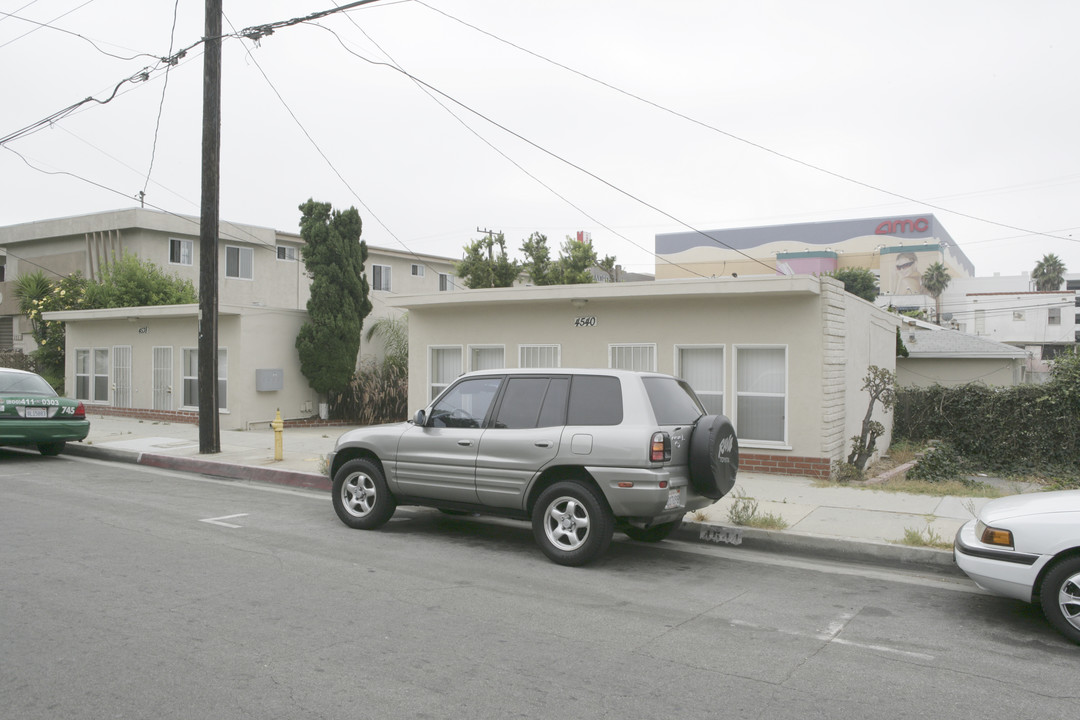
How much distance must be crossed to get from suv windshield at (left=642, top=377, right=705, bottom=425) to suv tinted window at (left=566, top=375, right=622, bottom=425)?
0.31m

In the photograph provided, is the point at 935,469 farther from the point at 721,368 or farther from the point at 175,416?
the point at 175,416

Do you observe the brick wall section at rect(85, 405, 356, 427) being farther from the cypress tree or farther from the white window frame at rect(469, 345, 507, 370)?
the white window frame at rect(469, 345, 507, 370)

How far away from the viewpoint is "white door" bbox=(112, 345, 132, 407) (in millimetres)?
21828

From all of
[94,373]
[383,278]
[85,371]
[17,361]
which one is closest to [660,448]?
[94,373]

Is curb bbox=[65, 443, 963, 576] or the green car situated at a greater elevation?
the green car

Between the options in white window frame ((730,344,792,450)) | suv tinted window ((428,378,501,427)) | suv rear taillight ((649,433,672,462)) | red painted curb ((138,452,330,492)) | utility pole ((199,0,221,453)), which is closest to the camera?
Result: suv rear taillight ((649,433,672,462))

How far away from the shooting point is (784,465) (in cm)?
1220

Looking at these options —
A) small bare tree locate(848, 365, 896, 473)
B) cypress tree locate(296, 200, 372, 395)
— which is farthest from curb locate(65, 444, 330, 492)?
small bare tree locate(848, 365, 896, 473)

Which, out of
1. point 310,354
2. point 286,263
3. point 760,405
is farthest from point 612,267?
point 760,405

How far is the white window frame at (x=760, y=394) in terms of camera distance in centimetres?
1215

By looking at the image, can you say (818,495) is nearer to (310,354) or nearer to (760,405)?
(760,405)

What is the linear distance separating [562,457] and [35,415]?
1075cm

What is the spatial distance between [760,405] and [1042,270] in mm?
92839

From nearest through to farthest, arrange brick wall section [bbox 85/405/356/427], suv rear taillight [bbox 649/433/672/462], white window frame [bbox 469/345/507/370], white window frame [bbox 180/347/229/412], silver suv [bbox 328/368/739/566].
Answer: suv rear taillight [bbox 649/433/672/462]
silver suv [bbox 328/368/739/566]
white window frame [bbox 469/345/507/370]
white window frame [bbox 180/347/229/412]
brick wall section [bbox 85/405/356/427]
